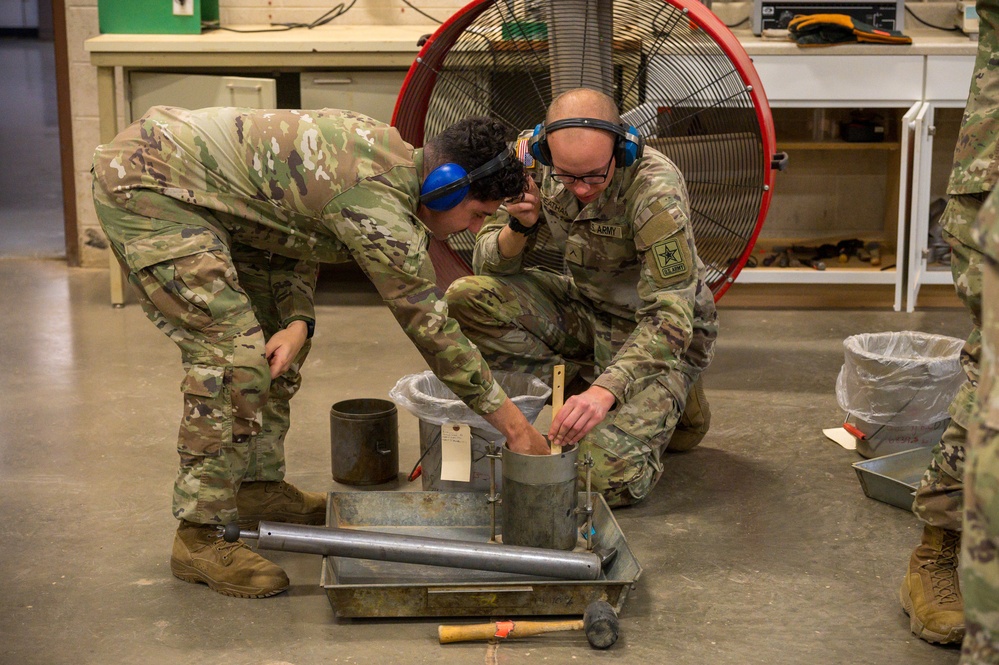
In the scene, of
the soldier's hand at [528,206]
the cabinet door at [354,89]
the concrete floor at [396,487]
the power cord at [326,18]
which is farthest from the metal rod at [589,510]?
the power cord at [326,18]

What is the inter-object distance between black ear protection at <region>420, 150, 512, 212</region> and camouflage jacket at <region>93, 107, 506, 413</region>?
46 mm

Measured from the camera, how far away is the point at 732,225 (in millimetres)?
3449

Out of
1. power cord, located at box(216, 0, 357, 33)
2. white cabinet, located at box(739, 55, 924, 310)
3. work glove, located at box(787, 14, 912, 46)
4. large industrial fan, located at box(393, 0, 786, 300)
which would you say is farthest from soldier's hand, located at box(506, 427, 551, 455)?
power cord, located at box(216, 0, 357, 33)

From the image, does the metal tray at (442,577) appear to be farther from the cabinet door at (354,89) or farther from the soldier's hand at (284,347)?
the cabinet door at (354,89)

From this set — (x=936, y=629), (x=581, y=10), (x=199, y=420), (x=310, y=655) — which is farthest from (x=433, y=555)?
(x=581, y=10)

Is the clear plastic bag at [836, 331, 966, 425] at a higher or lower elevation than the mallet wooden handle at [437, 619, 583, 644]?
higher

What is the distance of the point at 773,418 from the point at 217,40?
254 cm

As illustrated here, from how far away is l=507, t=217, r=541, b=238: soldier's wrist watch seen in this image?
304cm

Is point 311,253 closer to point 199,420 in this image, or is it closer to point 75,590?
point 199,420

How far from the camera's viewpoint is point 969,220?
7.06ft

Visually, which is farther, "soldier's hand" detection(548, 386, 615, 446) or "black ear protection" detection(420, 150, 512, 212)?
"soldier's hand" detection(548, 386, 615, 446)

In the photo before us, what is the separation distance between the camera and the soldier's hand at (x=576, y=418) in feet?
7.72

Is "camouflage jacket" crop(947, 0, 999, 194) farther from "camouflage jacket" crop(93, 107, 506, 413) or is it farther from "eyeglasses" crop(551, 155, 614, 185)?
"camouflage jacket" crop(93, 107, 506, 413)

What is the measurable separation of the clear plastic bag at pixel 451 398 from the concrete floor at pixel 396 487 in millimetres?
281
